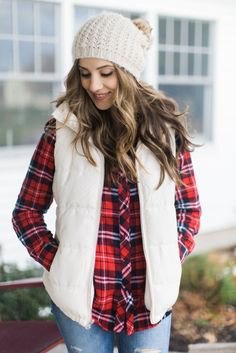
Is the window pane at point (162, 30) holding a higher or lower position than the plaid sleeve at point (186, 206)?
higher

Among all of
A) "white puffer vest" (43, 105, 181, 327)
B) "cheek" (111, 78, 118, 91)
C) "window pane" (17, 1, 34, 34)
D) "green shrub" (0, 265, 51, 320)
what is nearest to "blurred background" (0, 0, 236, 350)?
"window pane" (17, 1, 34, 34)

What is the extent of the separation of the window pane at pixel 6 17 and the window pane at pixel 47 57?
41 centimetres

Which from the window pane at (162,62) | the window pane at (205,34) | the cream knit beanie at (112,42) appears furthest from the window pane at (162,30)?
the cream knit beanie at (112,42)

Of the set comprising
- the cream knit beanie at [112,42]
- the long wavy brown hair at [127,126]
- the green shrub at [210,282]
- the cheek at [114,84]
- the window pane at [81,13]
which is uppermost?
the window pane at [81,13]

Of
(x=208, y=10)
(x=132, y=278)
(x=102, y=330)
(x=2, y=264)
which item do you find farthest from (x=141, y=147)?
(x=208, y=10)

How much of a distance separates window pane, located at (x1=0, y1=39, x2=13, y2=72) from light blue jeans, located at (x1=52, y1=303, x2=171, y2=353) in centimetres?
379

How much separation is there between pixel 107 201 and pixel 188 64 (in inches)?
203

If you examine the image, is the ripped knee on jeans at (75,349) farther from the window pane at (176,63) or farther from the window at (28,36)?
the window pane at (176,63)

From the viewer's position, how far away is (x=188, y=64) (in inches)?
250

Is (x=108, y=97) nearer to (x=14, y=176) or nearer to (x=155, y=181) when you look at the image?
(x=155, y=181)

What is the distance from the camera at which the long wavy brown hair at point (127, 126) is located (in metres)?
1.44

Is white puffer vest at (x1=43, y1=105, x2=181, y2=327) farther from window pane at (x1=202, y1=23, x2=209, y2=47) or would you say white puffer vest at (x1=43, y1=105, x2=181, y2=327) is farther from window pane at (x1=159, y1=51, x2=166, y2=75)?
window pane at (x1=202, y1=23, x2=209, y2=47)

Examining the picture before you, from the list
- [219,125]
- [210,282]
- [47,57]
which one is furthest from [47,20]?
[210,282]

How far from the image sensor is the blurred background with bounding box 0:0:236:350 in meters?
5.05
